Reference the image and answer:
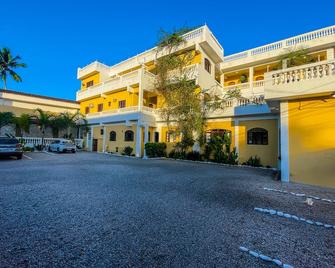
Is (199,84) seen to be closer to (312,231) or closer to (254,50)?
(254,50)

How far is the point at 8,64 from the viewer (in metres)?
25.2

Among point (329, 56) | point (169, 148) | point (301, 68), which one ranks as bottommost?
point (169, 148)

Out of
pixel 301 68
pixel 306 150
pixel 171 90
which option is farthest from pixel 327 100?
pixel 171 90

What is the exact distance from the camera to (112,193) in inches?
202

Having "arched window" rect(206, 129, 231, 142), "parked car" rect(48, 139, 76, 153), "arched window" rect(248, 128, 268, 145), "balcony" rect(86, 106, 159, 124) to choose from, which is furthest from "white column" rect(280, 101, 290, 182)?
"parked car" rect(48, 139, 76, 153)

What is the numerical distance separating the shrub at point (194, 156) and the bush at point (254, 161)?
11.5 feet

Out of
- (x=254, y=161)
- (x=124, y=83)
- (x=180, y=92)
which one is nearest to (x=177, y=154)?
(x=180, y=92)

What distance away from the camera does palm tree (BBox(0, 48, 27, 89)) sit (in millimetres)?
24938

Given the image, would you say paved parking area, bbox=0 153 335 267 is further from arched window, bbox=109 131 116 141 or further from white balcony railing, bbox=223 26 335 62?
white balcony railing, bbox=223 26 335 62

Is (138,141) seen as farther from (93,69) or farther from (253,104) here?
(93,69)

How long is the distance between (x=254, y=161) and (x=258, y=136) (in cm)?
188

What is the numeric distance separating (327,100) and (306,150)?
6.80ft

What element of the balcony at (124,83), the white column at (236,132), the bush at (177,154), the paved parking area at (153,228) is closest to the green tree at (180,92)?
the bush at (177,154)

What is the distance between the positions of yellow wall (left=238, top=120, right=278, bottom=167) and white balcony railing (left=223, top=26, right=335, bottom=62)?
335 inches
